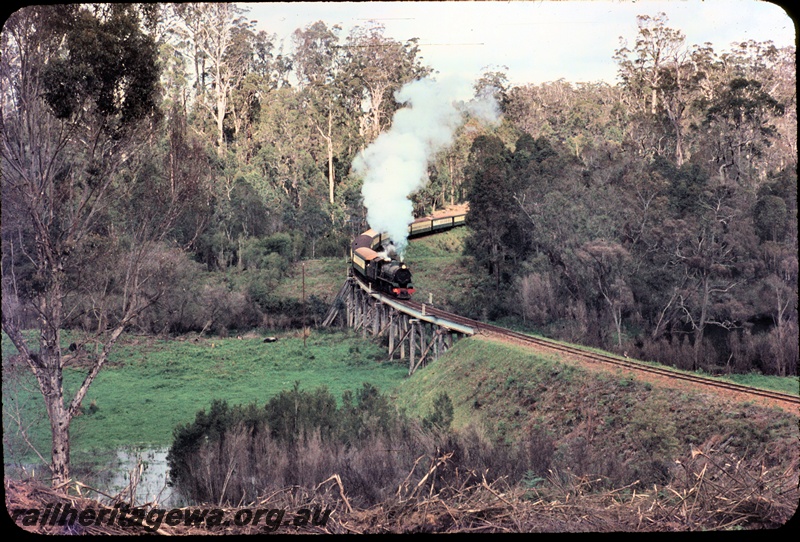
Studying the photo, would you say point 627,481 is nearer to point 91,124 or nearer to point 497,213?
point 91,124

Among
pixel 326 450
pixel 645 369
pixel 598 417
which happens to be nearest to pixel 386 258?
pixel 645 369

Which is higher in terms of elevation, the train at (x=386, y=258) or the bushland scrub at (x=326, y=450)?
the train at (x=386, y=258)

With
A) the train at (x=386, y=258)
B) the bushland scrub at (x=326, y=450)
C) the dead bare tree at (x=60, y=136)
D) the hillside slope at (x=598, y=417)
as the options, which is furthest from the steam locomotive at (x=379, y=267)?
the dead bare tree at (x=60, y=136)

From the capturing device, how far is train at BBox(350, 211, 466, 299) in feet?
61.2

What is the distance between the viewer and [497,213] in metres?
21.6

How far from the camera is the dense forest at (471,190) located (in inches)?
370

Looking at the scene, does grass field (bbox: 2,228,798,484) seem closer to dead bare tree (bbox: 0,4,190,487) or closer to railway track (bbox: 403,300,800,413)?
railway track (bbox: 403,300,800,413)

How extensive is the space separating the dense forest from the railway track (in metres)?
3.05

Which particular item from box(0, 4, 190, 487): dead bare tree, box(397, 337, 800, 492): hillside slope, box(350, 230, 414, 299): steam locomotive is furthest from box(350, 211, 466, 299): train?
box(0, 4, 190, 487): dead bare tree

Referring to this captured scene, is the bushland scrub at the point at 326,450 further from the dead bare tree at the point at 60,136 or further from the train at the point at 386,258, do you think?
the train at the point at 386,258

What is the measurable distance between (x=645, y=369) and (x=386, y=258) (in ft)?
29.2

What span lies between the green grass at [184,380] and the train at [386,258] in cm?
167

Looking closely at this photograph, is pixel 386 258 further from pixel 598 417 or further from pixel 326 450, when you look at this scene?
pixel 326 450

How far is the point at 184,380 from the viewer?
50.1ft
